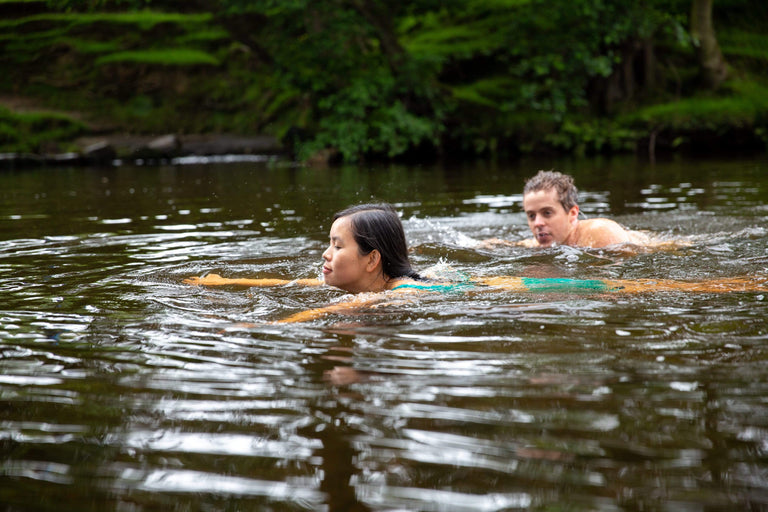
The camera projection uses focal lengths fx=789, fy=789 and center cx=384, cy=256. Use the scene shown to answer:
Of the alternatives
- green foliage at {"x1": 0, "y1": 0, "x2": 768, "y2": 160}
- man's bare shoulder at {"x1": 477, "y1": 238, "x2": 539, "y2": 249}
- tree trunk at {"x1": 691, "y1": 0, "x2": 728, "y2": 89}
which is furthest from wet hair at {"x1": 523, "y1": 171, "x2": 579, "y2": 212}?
tree trunk at {"x1": 691, "y1": 0, "x2": 728, "y2": 89}

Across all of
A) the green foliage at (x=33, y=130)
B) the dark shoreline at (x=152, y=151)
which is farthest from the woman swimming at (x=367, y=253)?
the green foliage at (x=33, y=130)

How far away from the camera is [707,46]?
22.0 m

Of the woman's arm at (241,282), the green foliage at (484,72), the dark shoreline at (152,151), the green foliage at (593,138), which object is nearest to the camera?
the woman's arm at (241,282)

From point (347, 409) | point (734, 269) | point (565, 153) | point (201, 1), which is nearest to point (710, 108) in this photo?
point (565, 153)

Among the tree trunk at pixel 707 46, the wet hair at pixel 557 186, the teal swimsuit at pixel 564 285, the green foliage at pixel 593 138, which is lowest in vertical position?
the teal swimsuit at pixel 564 285

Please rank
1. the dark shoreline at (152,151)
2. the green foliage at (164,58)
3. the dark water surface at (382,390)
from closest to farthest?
the dark water surface at (382,390)
the dark shoreline at (152,151)
the green foliage at (164,58)

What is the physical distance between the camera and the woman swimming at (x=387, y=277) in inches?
Answer: 215

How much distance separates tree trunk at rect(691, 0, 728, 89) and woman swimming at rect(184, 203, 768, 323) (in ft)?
60.5

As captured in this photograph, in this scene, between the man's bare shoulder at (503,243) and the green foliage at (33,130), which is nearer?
the man's bare shoulder at (503,243)

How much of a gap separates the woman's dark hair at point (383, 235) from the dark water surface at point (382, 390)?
454mm

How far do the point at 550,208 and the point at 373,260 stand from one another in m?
2.65

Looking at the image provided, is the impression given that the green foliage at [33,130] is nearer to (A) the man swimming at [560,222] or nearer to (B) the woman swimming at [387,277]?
(A) the man swimming at [560,222]

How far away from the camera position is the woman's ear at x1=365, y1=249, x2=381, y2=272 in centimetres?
560

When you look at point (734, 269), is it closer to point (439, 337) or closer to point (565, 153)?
point (439, 337)
